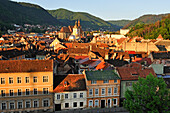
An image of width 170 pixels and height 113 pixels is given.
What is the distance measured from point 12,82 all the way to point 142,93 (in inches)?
915

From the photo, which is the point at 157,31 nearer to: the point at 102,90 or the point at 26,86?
the point at 102,90

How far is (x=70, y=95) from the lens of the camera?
3666cm

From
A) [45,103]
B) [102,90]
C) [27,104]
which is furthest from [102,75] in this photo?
[27,104]

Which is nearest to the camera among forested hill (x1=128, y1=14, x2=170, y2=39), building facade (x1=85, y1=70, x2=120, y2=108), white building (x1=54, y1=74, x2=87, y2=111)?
white building (x1=54, y1=74, x2=87, y2=111)

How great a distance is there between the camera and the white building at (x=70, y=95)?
119 ft

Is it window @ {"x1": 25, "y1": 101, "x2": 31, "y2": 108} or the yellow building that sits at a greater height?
the yellow building

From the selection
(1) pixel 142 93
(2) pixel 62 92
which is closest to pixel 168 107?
(1) pixel 142 93

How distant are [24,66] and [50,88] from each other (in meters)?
6.57

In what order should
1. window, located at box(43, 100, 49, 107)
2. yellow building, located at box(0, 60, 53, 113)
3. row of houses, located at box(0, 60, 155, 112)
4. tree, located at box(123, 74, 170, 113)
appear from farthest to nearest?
window, located at box(43, 100, 49, 107), row of houses, located at box(0, 60, 155, 112), yellow building, located at box(0, 60, 53, 113), tree, located at box(123, 74, 170, 113)

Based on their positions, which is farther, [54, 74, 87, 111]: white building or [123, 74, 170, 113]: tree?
[54, 74, 87, 111]: white building

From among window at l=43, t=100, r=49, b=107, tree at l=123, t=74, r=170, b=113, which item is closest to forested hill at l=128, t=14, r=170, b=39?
tree at l=123, t=74, r=170, b=113

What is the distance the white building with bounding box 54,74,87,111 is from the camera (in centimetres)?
3641

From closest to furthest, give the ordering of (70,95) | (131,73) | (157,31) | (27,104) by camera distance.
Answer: (27,104) → (70,95) → (131,73) → (157,31)

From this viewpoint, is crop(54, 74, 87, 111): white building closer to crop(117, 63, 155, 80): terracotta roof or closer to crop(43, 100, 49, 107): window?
crop(43, 100, 49, 107): window
